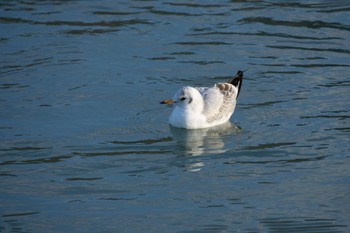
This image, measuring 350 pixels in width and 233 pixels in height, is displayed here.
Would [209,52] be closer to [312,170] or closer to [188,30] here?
[188,30]

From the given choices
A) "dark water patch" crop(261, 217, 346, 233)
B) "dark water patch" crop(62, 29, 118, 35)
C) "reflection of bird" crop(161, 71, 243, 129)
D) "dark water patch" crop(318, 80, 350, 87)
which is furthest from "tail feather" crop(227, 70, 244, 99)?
"dark water patch" crop(62, 29, 118, 35)

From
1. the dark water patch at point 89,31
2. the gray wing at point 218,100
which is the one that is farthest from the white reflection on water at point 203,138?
the dark water patch at point 89,31

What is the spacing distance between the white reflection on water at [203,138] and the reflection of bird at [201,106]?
0.09m

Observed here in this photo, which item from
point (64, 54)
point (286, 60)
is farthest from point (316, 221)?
point (64, 54)

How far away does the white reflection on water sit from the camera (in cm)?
1172

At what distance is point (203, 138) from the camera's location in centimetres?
1238

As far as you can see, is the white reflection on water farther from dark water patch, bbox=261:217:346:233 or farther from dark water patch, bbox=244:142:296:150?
dark water patch, bbox=261:217:346:233

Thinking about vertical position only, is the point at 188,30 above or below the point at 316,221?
above

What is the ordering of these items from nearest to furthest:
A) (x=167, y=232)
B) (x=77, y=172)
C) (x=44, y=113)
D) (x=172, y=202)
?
(x=167, y=232), (x=172, y=202), (x=77, y=172), (x=44, y=113)

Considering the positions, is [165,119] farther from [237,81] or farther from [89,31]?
[89,31]

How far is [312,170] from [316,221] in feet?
5.22

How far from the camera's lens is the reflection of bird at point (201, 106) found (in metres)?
12.6

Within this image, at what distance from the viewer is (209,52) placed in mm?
16422

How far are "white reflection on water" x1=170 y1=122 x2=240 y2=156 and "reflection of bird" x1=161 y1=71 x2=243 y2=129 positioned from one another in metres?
0.09
